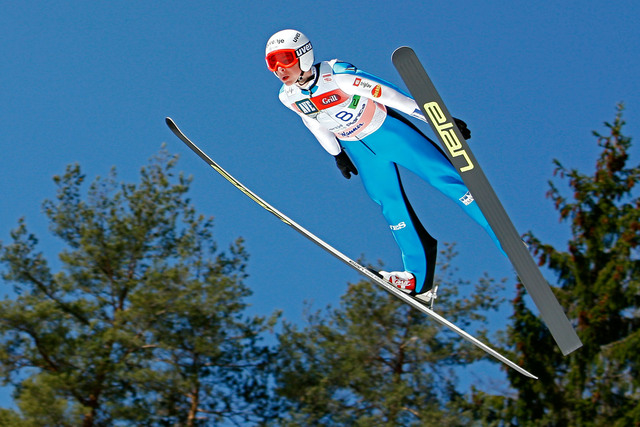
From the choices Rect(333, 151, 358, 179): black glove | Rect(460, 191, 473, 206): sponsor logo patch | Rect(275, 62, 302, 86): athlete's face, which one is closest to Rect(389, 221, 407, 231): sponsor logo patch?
Rect(333, 151, 358, 179): black glove

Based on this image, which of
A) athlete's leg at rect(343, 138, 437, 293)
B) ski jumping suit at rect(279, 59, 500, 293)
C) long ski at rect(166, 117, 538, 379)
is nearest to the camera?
ski jumping suit at rect(279, 59, 500, 293)

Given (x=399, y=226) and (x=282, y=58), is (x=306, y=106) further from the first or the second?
(x=399, y=226)

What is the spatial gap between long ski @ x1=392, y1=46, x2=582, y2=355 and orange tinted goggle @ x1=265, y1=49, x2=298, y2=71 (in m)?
0.66

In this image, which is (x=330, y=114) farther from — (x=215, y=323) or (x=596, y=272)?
(x=596, y=272)

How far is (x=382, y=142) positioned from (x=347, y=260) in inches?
31.9

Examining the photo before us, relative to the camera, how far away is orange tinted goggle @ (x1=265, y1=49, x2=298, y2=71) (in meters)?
5.11

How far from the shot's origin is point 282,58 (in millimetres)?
5137

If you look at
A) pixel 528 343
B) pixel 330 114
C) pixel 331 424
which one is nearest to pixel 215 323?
pixel 331 424

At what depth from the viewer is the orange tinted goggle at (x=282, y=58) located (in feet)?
16.8

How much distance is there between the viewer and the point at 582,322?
45.1 ft

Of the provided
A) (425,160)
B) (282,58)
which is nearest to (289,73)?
(282,58)

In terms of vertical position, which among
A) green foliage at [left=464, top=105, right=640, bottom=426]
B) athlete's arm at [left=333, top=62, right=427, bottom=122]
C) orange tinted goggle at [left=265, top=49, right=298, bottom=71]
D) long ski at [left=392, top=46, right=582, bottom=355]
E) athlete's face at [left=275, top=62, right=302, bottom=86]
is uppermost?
green foliage at [left=464, top=105, right=640, bottom=426]

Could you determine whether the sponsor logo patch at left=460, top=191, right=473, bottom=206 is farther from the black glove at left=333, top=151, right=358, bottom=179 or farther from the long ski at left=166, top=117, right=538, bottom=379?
the black glove at left=333, top=151, right=358, bottom=179

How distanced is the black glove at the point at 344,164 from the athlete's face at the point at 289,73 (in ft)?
2.16
